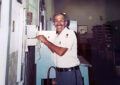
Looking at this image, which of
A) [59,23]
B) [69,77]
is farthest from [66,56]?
[59,23]

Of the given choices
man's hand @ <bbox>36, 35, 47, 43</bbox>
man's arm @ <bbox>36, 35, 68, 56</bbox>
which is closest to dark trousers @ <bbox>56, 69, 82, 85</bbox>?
man's arm @ <bbox>36, 35, 68, 56</bbox>

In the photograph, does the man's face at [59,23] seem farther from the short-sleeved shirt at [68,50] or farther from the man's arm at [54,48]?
the man's arm at [54,48]

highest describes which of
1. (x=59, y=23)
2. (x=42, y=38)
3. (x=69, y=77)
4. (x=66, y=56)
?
(x=59, y=23)

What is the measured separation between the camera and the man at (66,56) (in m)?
1.55

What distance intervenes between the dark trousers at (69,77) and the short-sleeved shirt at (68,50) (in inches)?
3.3

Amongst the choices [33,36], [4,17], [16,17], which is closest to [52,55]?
[33,36]

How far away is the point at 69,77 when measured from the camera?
1563 mm

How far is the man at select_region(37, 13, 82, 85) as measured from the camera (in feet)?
5.09

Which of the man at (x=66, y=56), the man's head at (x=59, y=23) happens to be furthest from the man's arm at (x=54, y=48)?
the man's head at (x=59, y=23)

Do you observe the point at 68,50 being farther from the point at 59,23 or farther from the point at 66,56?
the point at 59,23

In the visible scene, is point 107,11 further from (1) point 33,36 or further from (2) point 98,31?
(1) point 33,36

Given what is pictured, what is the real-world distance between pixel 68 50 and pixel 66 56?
0.07 metres

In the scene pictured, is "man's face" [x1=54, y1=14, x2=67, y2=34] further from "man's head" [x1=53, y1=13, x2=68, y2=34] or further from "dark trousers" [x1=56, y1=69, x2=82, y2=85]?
"dark trousers" [x1=56, y1=69, x2=82, y2=85]

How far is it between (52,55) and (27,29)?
52 cm
